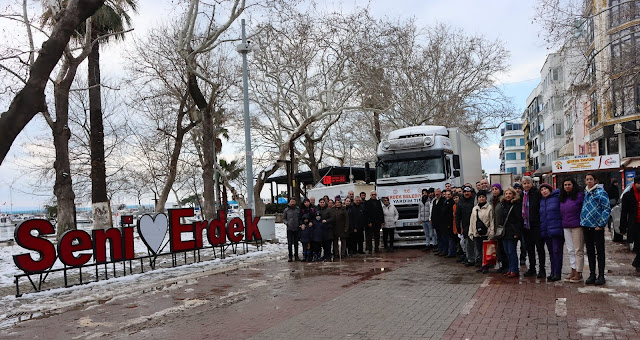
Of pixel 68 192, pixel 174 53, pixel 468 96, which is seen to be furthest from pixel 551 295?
pixel 468 96

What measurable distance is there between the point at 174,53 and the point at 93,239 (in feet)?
51.5

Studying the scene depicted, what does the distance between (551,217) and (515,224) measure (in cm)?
77

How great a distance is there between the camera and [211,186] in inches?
945

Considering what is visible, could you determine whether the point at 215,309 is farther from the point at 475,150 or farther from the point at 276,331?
the point at 475,150

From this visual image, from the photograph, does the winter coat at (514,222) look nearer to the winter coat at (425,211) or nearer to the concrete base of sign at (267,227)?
the winter coat at (425,211)

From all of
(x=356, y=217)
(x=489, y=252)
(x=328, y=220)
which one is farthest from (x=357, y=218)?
(x=489, y=252)

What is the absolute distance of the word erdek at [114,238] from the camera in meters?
11.2

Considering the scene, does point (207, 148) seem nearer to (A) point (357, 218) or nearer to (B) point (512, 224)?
(A) point (357, 218)

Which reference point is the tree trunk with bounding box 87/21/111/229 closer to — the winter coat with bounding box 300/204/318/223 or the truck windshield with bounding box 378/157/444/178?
the winter coat with bounding box 300/204/318/223

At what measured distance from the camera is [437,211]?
14.6 meters

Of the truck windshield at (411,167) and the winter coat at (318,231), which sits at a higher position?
the truck windshield at (411,167)

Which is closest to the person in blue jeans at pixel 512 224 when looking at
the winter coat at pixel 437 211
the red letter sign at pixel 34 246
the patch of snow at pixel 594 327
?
the winter coat at pixel 437 211

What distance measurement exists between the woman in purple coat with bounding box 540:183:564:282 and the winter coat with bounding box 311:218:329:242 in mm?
6555

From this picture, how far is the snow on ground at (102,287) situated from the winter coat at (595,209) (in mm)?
8054
